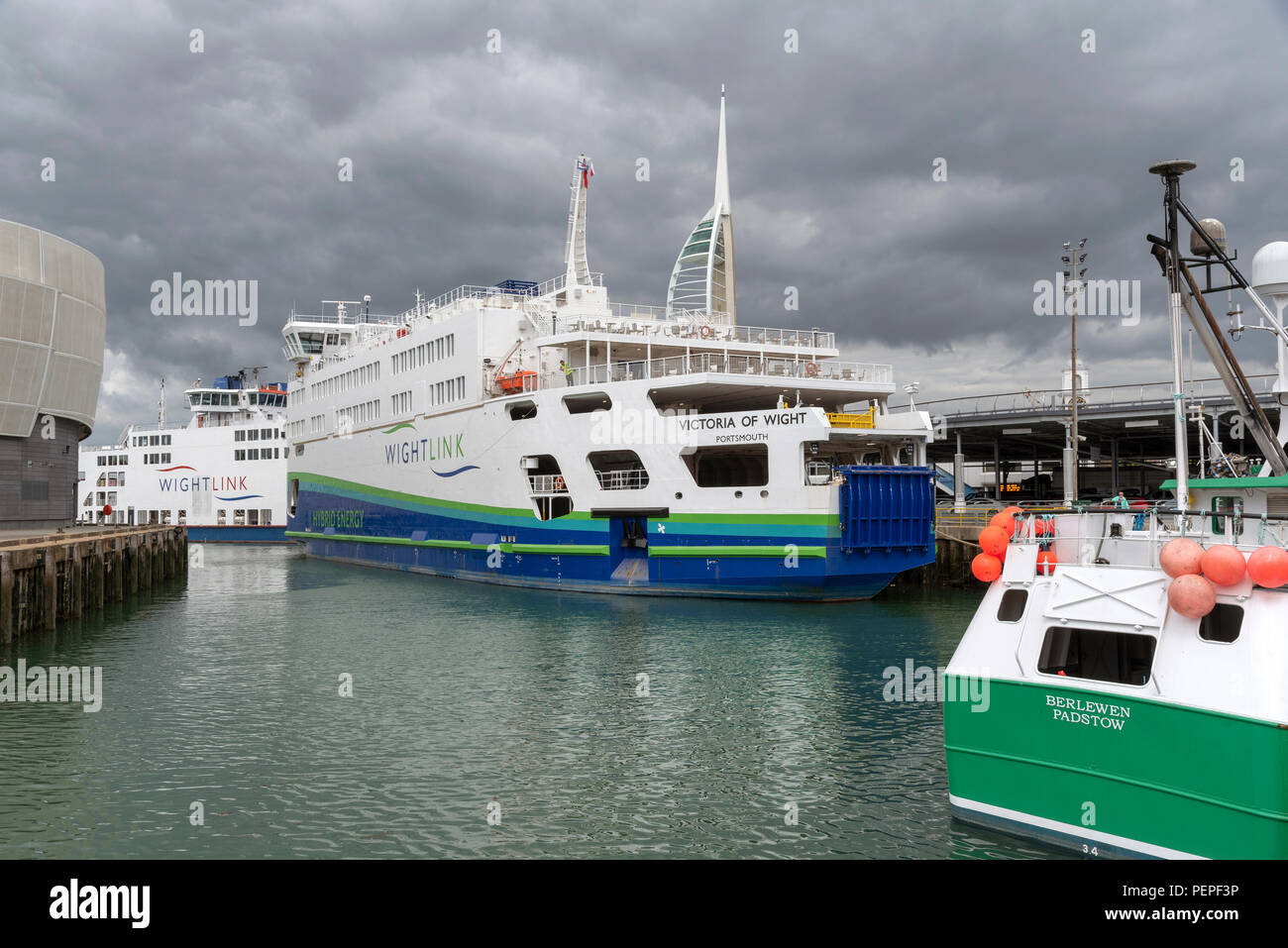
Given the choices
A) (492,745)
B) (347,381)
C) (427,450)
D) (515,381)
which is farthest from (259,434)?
(492,745)

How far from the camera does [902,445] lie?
92.7ft

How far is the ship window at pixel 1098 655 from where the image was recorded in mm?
9594

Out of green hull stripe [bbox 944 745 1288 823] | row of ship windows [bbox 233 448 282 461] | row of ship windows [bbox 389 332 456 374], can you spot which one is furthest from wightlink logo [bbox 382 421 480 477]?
row of ship windows [bbox 233 448 282 461]

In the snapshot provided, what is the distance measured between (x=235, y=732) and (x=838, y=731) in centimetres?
892

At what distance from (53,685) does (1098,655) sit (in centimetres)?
1717

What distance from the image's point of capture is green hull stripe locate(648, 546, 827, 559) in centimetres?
2520

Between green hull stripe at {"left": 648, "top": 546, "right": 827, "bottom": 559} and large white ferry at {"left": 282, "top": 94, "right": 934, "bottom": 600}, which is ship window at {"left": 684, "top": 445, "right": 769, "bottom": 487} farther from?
Answer: green hull stripe at {"left": 648, "top": 546, "right": 827, "bottom": 559}

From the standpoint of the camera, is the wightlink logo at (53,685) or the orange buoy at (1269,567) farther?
the wightlink logo at (53,685)

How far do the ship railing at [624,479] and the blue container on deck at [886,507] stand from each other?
20.1ft

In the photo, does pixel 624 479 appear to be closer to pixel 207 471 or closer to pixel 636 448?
pixel 636 448
